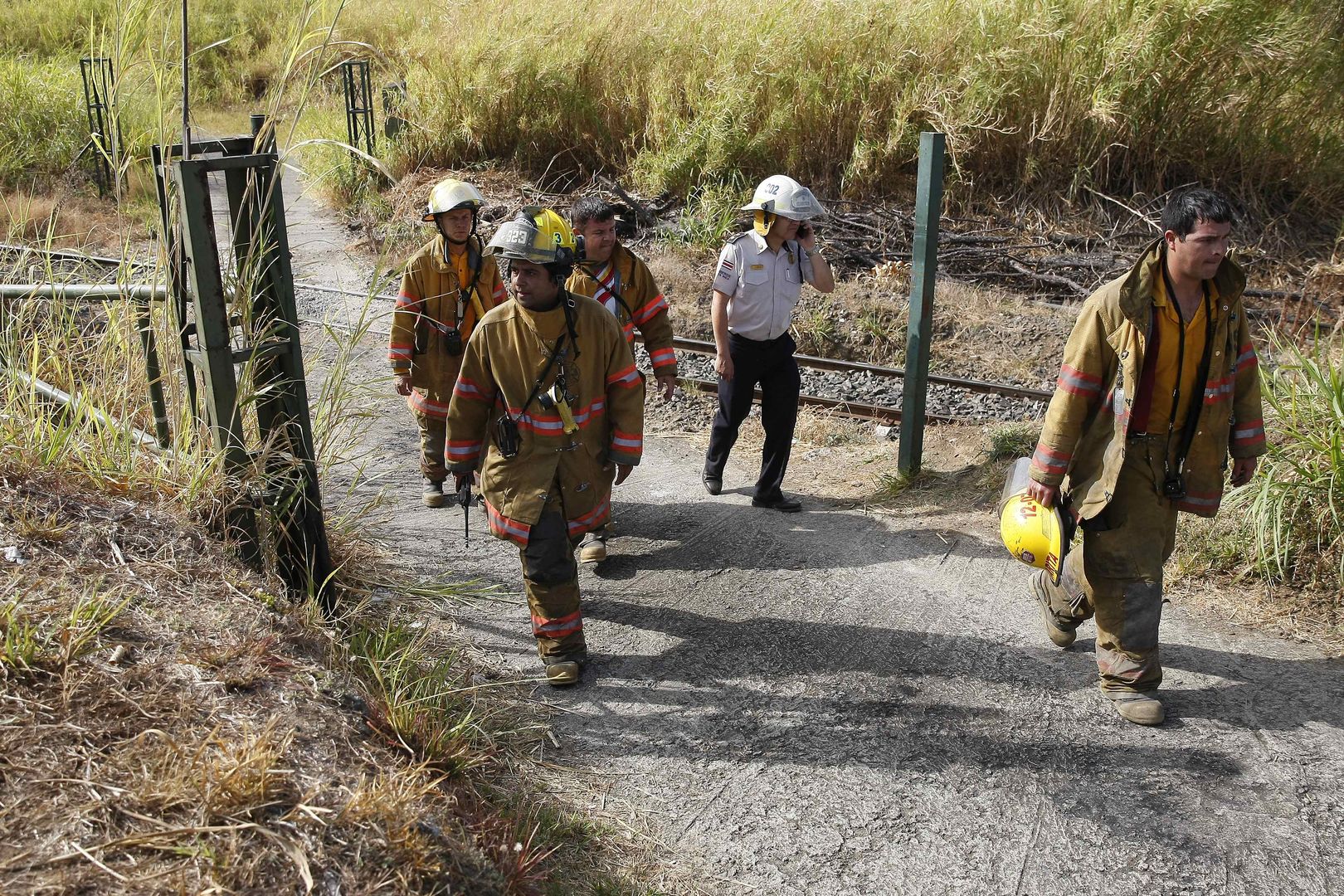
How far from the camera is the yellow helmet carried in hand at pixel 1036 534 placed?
4.02 m

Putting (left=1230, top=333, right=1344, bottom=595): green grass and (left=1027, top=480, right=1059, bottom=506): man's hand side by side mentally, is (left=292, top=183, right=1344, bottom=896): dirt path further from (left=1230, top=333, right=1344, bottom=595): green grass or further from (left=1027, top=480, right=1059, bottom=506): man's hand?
(left=1027, top=480, right=1059, bottom=506): man's hand

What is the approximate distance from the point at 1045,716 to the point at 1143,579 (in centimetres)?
65

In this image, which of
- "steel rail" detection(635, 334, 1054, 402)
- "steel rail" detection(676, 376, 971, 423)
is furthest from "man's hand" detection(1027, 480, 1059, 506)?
"steel rail" detection(635, 334, 1054, 402)

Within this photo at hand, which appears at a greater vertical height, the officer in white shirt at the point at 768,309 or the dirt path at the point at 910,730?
the officer in white shirt at the point at 768,309

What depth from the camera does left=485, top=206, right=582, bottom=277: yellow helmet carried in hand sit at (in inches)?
158

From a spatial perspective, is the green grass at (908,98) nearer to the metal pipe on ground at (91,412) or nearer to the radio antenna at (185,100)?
the metal pipe on ground at (91,412)

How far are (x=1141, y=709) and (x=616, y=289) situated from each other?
3207 mm

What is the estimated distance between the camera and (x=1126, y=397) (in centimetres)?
388

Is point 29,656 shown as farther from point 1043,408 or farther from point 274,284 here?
point 1043,408

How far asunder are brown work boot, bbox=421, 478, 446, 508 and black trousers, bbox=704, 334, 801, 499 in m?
1.65

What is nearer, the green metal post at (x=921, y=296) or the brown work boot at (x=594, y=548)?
the brown work boot at (x=594, y=548)

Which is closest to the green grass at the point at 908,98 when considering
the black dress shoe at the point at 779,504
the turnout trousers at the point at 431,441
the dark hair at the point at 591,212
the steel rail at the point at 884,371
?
the steel rail at the point at 884,371

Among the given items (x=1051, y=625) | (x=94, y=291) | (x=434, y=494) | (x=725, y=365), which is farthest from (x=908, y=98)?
(x=94, y=291)

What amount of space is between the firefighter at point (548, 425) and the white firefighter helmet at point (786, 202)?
5.44ft
